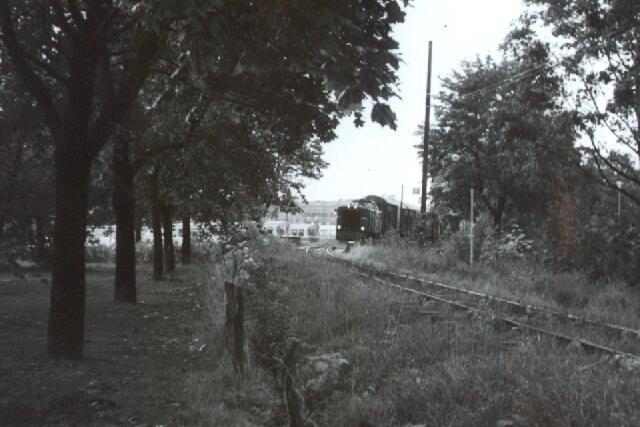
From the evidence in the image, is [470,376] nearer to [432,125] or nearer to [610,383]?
[610,383]

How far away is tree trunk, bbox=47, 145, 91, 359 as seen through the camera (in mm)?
7043

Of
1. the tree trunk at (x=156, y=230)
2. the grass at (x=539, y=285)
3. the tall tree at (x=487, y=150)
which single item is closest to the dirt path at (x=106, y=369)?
the tree trunk at (x=156, y=230)

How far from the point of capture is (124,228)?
41.0 ft

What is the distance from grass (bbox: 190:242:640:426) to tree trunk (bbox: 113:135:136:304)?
14.7ft

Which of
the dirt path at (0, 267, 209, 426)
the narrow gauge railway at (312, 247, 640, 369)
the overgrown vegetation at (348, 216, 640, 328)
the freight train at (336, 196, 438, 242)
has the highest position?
the freight train at (336, 196, 438, 242)

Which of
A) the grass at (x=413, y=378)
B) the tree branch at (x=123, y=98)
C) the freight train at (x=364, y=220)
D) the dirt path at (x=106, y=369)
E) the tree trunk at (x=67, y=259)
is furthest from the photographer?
the freight train at (x=364, y=220)

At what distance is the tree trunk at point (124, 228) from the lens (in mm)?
12422

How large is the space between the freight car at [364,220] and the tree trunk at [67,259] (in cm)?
3136

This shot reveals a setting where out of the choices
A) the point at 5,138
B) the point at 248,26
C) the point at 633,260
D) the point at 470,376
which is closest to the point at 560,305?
the point at 633,260

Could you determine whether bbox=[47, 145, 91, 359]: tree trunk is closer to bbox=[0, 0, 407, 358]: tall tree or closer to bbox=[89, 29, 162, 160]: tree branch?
bbox=[0, 0, 407, 358]: tall tree

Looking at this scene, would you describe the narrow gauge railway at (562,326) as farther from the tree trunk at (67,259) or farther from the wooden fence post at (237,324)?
the tree trunk at (67,259)

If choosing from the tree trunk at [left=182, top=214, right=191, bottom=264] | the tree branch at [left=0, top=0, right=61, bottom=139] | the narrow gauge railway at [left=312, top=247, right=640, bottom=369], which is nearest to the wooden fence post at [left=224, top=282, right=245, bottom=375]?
the tree branch at [left=0, top=0, right=61, bottom=139]

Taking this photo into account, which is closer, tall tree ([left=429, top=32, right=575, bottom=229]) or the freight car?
tall tree ([left=429, top=32, right=575, bottom=229])

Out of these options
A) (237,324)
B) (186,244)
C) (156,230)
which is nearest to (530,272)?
(237,324)
